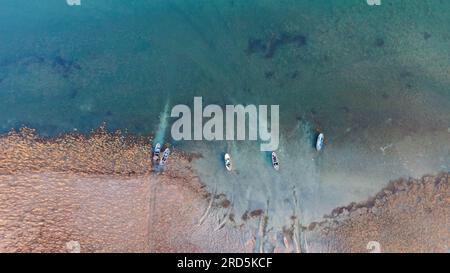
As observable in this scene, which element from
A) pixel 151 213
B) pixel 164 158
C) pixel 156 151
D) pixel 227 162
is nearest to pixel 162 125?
pixel 156 151

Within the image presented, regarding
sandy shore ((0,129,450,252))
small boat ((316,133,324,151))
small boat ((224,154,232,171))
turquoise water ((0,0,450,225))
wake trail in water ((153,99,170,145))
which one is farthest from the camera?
wake trail in water ((153,99,170,145))

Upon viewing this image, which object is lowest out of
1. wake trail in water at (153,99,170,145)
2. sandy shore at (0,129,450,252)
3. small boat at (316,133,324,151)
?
sandy shore at (0,129,450,252)

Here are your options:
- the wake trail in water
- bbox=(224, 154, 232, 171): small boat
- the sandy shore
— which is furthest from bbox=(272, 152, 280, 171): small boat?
the wake trail in water

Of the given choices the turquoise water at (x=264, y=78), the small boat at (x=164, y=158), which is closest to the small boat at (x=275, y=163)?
the turquoise water at (x=264, y=78)

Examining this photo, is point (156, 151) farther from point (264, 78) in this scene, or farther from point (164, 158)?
point (264, 78)

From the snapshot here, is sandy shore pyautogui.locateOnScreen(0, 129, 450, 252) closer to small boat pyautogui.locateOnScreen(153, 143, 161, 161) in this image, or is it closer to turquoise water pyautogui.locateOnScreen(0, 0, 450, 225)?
small boat pyautogui.locateOnScreen(153, 143, 161, 161)

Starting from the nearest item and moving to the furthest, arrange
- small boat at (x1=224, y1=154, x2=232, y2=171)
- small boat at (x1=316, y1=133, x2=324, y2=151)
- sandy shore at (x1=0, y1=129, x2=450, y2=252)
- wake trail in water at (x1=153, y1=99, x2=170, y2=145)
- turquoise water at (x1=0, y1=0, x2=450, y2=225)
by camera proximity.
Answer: sandy shore at (x1=0, y1=129, x2=450, y2=252) < small boat at (x1=224, y1=154, x2=232, y2=171) < turquoise water at (x1=0, y1=0, x2=450, y2=225) < small boat at (x1=316, y1=133, x2=324, y2=151) < wake trail in water at (x1=153, y1=99, x2=170, y2=145)

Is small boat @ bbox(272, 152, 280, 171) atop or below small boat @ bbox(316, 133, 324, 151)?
below

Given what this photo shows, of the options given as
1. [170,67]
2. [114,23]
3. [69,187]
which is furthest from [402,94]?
[69,187]
